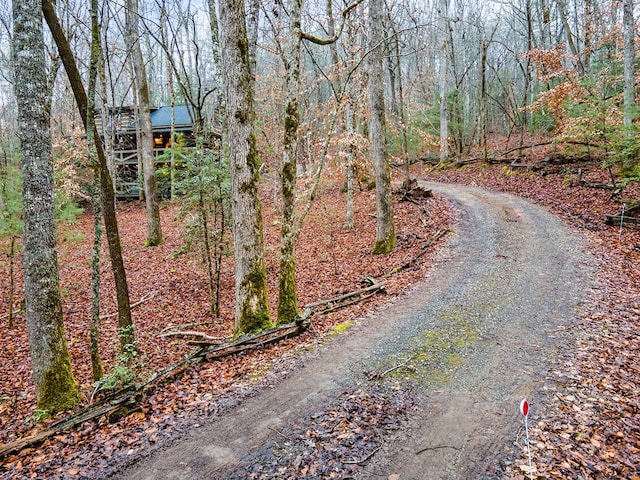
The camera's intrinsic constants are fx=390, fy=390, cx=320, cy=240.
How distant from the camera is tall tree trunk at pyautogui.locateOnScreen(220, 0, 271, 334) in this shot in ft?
22.4

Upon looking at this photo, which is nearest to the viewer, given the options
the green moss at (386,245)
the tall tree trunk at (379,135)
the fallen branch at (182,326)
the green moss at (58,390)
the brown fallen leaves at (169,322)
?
the brown fallen leaves at (169,322)

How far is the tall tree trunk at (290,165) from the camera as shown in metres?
7.36

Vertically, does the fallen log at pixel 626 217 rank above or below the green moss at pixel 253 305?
above

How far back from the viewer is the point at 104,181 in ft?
21.0

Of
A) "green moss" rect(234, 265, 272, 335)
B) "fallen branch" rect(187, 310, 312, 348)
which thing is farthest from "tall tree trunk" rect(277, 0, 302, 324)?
"green moss" rect(234, 265, 272, 335)

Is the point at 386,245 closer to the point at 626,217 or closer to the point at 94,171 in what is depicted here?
the point at 626,217

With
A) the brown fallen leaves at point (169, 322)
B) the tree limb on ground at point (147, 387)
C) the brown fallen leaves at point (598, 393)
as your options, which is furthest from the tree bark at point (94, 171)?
the brown fallen leaves at point (598, 393)

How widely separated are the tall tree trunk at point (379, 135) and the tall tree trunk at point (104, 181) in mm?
8661

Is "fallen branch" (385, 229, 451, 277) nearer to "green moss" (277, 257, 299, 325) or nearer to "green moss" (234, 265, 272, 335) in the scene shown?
"green moss" (277, 257, 299, 325)

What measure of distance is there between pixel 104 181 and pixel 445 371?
6.29 metres

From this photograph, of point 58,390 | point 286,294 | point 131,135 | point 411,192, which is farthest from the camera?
point 131,135

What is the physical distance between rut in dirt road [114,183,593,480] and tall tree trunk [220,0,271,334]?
1.64 metres

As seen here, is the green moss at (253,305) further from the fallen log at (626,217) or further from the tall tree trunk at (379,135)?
the fallen log at (626,217)

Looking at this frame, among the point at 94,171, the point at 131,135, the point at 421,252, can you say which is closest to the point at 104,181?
the point at 94,171
